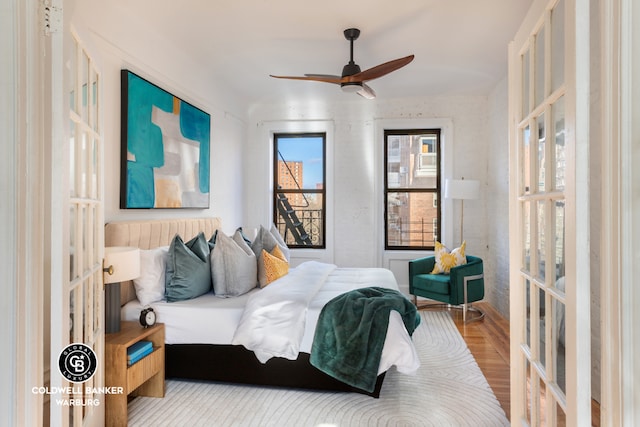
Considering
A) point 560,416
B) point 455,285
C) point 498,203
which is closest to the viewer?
point 560,416

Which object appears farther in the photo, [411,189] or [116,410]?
[411,189]

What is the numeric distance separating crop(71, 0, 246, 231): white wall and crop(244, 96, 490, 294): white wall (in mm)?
381

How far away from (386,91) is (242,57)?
198cm

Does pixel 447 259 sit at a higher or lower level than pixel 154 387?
higher

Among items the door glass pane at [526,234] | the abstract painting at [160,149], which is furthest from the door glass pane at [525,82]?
the abstract painting at [160,149]

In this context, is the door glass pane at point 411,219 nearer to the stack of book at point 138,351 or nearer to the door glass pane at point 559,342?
the stack of book at point 138,351

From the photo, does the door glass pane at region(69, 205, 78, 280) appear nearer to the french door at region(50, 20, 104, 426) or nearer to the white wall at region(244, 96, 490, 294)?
the french door at region(50, 20, 104, 426)

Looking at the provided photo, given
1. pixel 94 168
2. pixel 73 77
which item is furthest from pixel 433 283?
pixel 73 77

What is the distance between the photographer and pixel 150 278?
270cm

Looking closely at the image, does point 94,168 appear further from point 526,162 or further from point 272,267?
point 526,162

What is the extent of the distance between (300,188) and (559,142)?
4.56 meters

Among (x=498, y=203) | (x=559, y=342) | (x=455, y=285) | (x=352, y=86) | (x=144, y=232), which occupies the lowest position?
(x=455, y=285)

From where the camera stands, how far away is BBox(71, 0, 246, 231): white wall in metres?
2.66

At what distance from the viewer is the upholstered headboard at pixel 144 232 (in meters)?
2.64
